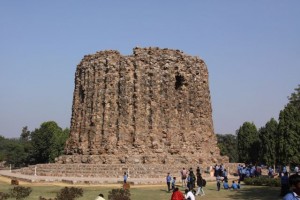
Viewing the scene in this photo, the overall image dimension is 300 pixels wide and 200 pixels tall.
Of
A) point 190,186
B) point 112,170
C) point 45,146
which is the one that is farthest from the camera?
point 45,146

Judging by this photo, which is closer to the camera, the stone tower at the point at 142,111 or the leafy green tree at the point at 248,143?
the stone tower at the point at 142,111

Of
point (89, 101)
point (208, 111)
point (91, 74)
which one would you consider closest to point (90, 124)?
point (89, 101)

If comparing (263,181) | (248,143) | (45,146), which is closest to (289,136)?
(263,181)

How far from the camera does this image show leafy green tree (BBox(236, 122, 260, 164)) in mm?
46419

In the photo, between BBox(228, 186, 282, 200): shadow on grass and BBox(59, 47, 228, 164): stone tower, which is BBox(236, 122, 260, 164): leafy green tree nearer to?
BBox(59, 47, 228, 164): stone tower

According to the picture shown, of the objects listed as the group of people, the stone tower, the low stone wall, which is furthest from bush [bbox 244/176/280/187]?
the stone tower

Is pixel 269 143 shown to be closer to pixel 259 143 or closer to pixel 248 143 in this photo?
pixel 259 143

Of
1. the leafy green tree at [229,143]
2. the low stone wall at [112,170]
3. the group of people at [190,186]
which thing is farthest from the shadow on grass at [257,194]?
the leafy green tree at [229,143]

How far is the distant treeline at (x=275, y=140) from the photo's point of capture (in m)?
33.1

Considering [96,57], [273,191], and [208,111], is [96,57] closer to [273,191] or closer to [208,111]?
[208,111]

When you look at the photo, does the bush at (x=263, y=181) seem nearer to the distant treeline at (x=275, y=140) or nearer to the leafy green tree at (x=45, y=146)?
the distant treeline at (x=275, y=140)

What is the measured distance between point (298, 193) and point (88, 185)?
688 inches

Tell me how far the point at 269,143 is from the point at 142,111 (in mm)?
16616

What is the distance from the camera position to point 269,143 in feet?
133
